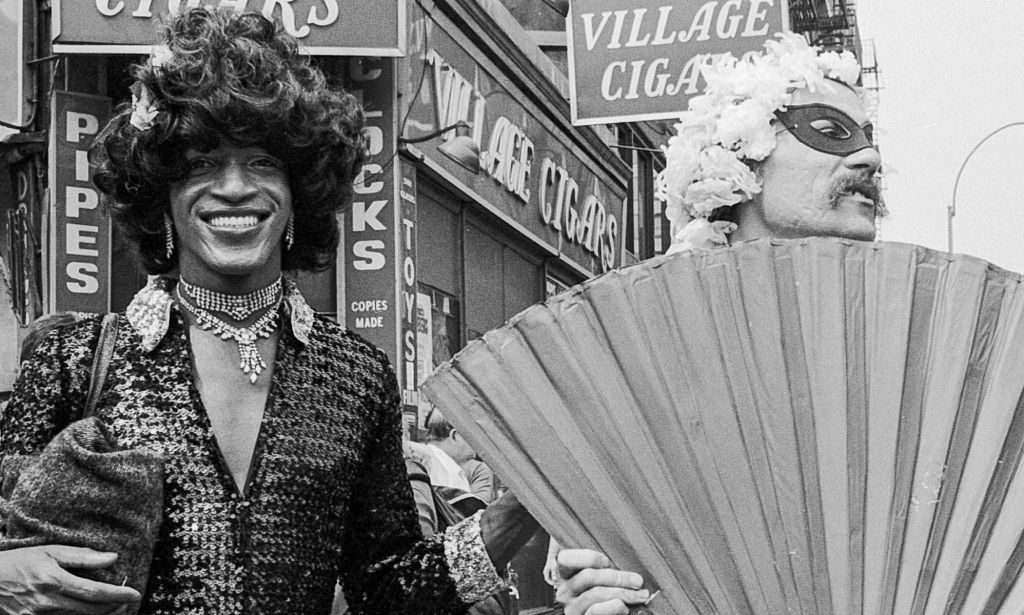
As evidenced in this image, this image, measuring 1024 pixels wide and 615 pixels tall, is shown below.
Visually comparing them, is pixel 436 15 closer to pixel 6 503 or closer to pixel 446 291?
pixel 446 291

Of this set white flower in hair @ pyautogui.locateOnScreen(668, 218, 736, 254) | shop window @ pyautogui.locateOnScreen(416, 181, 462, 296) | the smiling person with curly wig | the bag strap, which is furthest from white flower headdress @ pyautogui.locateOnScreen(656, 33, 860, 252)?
shop window @ pyautogui.locateOnScreen(416, 181, 462, 296)

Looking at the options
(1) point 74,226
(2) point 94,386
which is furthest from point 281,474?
(1) point 74,226

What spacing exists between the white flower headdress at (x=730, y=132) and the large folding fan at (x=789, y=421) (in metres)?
0.85

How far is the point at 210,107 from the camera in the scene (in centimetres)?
206

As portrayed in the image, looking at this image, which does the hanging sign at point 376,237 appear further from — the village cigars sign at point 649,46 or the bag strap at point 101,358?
the bag strap at point 101,358

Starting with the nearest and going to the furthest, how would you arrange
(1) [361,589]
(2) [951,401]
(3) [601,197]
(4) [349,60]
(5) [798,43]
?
(2) [951,401] → (1) [361,589] → (5) [798,43] → (4) [349,60] → (3) [601,197]

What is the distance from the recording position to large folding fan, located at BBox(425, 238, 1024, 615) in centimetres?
170

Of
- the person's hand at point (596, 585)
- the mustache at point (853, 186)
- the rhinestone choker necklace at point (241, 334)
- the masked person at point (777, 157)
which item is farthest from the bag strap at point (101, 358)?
the mustache at point (853, 186)

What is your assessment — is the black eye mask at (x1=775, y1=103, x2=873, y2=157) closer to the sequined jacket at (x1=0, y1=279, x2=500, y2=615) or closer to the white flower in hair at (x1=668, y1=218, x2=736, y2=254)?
the white flower in hair at (x1=668, y1=218, x2=736, y2=254)

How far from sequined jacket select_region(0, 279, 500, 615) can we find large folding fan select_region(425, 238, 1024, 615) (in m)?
0.40

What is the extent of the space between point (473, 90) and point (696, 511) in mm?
8125

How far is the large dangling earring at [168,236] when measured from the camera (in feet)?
7.13

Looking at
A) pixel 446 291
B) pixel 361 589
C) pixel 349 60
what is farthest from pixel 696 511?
pixel 446 291

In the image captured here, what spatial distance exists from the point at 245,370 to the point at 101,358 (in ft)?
0.76
